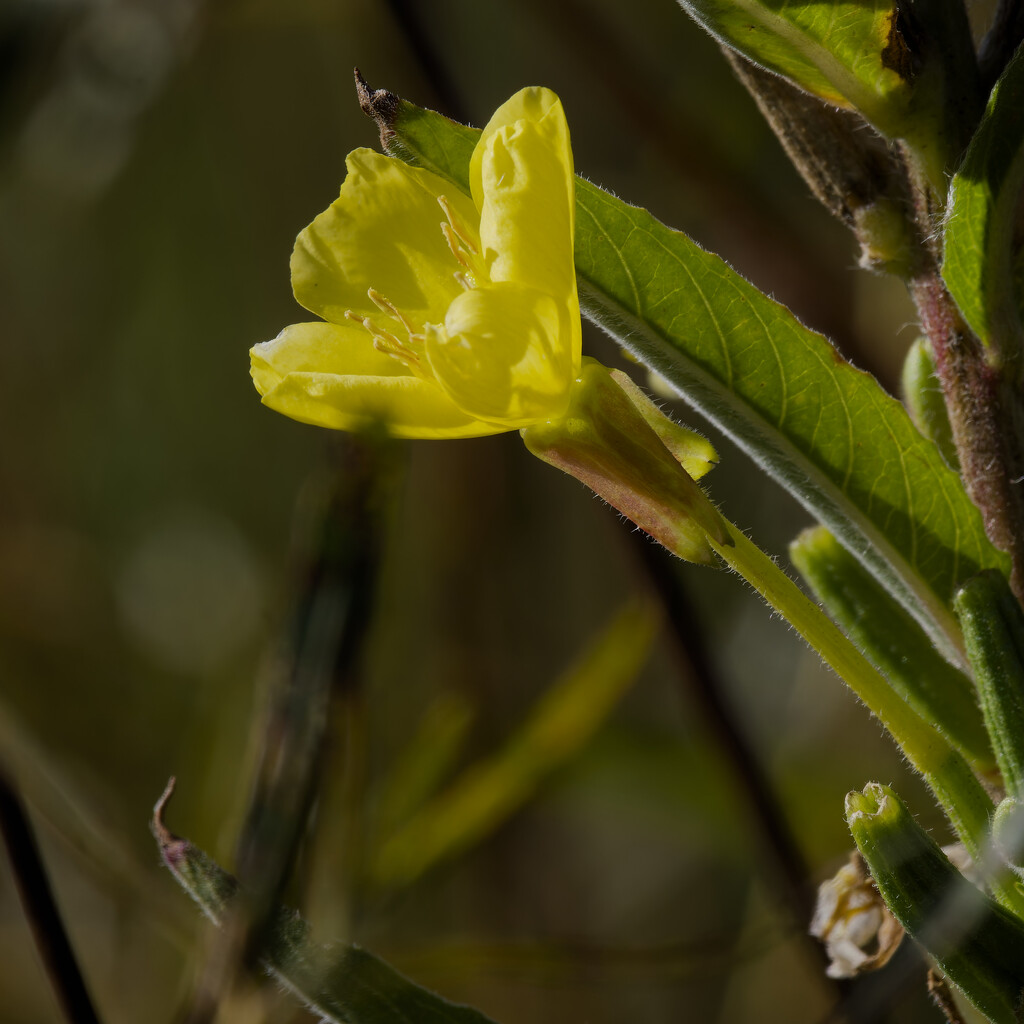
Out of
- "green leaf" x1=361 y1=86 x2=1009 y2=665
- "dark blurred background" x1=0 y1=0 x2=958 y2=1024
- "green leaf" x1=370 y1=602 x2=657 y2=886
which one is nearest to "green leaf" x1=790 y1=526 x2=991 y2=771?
"green leaf" x1=361 y1=86 x2=1009 y2=665

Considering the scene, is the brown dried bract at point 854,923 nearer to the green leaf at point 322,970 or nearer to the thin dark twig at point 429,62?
the green leaf at point 322,970

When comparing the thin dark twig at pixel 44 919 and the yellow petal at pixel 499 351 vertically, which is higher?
the yellow petal at pixel 499 351

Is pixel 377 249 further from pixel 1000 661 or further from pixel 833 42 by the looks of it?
pixel 1000 661

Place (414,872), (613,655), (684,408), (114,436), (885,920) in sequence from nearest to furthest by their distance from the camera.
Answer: (885,920), (414,872), (613,655), (684,408), (114,436)

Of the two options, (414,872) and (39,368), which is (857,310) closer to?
(414,872)

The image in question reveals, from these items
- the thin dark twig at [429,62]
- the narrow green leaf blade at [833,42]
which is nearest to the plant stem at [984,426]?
the narrow green leaf blade at [833,42]

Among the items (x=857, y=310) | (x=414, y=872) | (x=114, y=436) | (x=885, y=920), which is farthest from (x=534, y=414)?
(x=114, y=436)

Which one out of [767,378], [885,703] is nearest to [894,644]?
[885,703]
